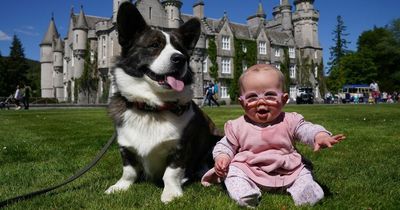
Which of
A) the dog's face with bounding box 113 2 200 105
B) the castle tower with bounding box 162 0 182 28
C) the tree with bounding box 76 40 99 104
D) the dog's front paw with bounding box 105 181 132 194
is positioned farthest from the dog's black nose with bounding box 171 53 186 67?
the tree with bounding box 76 40 99 104

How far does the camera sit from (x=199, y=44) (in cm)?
4997

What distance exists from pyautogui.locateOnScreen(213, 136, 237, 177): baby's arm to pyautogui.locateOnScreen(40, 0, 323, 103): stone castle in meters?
36.3

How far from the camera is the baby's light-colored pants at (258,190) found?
10.7 ft

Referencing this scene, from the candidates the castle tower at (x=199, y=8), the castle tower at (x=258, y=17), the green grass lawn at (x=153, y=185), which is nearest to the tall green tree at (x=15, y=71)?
the castle tower at (x=199, y=8)

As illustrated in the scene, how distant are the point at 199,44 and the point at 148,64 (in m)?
46.7

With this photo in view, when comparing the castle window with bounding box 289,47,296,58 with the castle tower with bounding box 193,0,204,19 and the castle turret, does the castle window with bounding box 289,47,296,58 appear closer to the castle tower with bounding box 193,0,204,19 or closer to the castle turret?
the castle turret

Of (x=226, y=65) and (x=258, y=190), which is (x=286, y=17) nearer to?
(x=226, y=65)

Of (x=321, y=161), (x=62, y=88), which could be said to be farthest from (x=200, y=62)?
(x=321, y=161)

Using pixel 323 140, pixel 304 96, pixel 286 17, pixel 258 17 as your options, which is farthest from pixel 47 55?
pixel 323 140

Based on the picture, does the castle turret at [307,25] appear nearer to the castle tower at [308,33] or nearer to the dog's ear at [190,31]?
the castle tower at [308,33]

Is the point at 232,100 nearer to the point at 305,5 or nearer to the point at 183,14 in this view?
the point at 183,14

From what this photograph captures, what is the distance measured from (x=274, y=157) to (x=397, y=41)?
74.4 meters

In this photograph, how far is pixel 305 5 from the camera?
2527 inches

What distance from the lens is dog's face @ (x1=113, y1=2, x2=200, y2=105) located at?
3.85 metres
